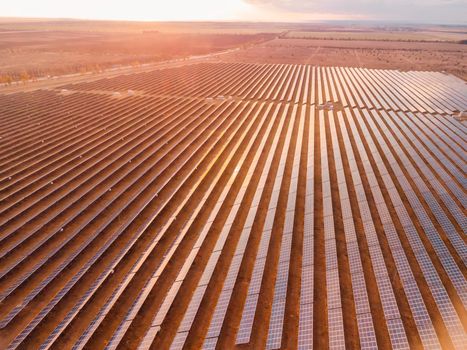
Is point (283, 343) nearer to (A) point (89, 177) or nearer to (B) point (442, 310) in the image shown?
(B) point (442, 310)

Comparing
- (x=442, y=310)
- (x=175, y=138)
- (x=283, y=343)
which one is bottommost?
(x=283, y=343)

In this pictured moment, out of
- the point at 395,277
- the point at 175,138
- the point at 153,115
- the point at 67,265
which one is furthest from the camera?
the point at 153,115

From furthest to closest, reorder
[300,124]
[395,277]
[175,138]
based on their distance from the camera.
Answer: [300,124], [175,138], [395,277]

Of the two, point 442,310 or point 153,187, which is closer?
point 442,310

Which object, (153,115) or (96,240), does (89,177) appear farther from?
(153,115)

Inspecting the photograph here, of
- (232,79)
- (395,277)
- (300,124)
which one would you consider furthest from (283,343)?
(232,79)

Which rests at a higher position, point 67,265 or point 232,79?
point 232,79

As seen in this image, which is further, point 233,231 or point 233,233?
point 233,231
